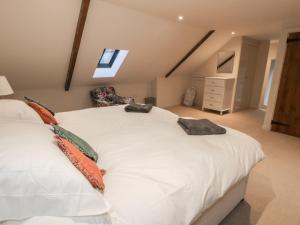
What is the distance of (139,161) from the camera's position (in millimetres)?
1260

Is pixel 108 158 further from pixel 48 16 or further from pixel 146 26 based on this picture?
pixel 146 26

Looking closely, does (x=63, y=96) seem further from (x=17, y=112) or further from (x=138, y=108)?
(x=17, y=112)

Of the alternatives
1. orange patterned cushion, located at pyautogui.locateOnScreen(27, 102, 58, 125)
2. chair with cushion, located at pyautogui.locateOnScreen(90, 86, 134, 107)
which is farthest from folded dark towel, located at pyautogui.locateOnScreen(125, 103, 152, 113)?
chair with cushion, located at pyautogui.locateOnScreen(90, 86, 134, 107)

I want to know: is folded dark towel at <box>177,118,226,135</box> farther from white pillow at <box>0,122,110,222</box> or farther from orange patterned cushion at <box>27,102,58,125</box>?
orange patterned cushion at <box>27,102,58,125</box>

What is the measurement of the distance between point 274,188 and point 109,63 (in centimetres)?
380

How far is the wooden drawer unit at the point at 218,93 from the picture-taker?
5.01m

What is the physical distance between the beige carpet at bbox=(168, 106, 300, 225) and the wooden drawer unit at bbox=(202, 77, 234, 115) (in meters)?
1.51

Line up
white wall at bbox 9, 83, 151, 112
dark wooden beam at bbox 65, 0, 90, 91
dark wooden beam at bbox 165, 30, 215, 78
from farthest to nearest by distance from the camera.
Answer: dark wooden beam at bbox 165, 30, 215, 78, white wall at bbox 9, 83, 151, 112, dark wooden beam at bbox 65, 0, 90, 91

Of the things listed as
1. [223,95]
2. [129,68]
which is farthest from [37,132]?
[223,95]

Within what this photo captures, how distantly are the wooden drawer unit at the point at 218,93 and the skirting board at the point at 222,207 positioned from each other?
138 inches

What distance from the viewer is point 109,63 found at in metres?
4.46

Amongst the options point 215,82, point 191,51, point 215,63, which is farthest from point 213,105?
point 191,51

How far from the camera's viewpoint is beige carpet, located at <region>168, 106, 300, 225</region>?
1.73 meters

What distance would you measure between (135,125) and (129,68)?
2744 millimetres
